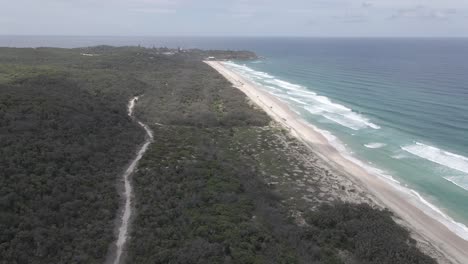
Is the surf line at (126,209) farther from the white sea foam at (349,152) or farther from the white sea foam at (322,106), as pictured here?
the white sea foam at (322,106)

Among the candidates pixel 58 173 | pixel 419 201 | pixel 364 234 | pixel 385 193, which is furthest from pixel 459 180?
pixel 58 173

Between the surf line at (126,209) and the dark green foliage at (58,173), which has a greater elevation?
the dark green foliage at (58,173)

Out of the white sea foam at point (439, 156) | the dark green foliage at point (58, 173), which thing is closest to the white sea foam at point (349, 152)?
the white sea foam at point (439, 156)

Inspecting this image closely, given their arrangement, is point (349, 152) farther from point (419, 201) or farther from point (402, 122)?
point (402, 122)

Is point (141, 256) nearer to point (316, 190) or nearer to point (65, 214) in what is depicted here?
point (65, 214)

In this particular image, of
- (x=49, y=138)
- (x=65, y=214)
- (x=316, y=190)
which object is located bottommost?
(x=316, y=190)

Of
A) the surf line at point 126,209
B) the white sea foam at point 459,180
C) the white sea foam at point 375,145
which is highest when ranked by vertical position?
the surf line at point 126,209

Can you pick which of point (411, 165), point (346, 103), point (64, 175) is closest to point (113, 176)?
point (64, 175)

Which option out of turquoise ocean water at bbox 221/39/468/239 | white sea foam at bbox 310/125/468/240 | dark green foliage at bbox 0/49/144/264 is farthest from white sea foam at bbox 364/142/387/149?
dark green foliage at bbox 0/49/144/264
